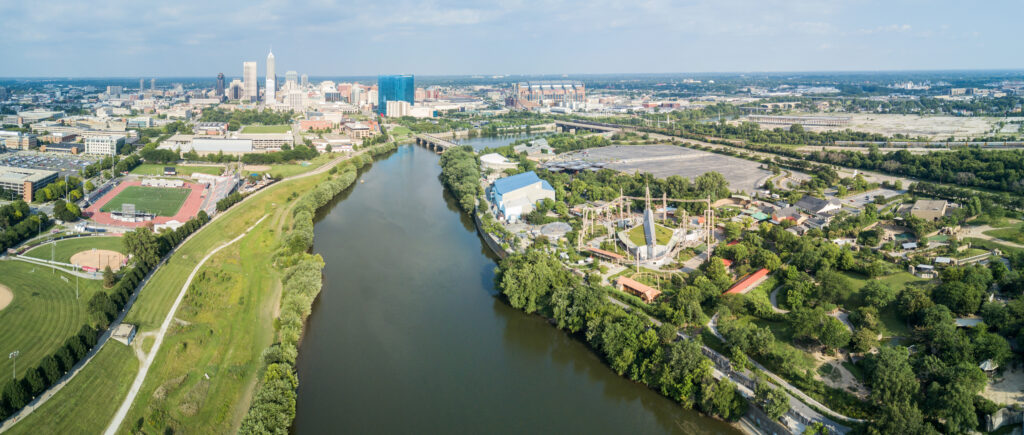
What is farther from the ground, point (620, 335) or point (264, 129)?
point (264, 129)

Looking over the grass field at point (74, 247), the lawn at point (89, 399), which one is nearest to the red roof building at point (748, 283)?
the lawn at point (89, 399)

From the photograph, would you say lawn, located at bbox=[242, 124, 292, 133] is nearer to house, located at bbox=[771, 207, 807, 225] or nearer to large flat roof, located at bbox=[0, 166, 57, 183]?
large flat roof, located at bbox=[0, 166, 57, 183]

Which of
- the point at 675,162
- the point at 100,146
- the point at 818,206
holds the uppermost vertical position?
the point at 100,146

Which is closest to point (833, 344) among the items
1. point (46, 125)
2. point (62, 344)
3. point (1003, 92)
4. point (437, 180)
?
point (62, 344)

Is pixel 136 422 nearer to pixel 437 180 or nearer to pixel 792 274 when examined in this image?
pixel 792 274

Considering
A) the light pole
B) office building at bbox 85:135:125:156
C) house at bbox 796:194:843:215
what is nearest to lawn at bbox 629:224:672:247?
house at bbox 796:194:843:215

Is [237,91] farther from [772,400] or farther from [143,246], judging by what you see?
[772,400]

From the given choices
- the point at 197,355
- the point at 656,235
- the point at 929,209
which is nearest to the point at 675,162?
the point at 929,209
